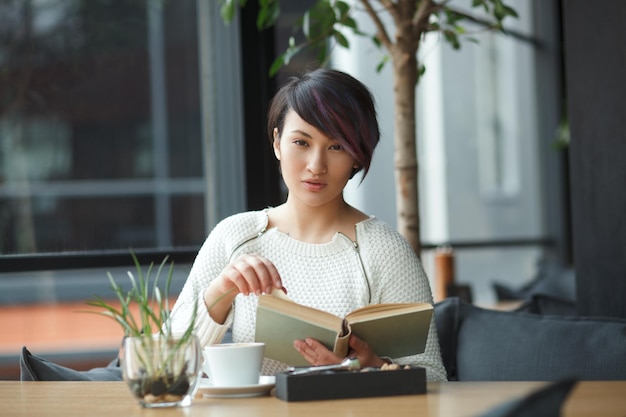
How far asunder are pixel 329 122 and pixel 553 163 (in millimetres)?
6104

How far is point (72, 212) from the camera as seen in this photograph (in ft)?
12.4

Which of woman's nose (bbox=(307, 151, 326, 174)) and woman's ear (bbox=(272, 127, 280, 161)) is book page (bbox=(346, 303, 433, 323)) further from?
woman's ear (bbox=(272, 127, 280, 161))

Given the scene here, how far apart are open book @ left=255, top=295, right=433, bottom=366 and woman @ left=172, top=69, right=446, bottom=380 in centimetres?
24

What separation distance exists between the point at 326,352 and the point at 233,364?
17cm

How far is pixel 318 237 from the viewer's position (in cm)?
225

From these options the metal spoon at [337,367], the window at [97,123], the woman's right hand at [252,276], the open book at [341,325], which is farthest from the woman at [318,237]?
the window at [97,123]

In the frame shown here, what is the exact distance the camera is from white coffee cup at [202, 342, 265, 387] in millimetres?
1675

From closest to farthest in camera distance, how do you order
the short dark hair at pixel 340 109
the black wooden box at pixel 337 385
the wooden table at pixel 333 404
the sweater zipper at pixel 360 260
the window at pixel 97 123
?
the wooden table at pixel 333 404 → the black wooden box at pixel 337 385 → the short dark hair at pixel 340 109 → the sweater zipper at pixel 360 260 → the window at pixel 97 123

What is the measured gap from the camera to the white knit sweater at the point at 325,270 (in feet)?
7.16

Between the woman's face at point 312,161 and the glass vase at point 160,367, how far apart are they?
64 centimetres

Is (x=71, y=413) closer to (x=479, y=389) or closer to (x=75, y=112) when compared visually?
(x=479, y=389)

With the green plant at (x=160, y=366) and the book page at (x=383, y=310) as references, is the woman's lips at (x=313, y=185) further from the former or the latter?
the green plant at (x=160, y=366)

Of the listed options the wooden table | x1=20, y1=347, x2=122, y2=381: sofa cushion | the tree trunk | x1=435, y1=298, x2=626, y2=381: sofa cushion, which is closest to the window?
the tree trunk

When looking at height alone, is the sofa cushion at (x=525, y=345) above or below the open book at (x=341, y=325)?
below
